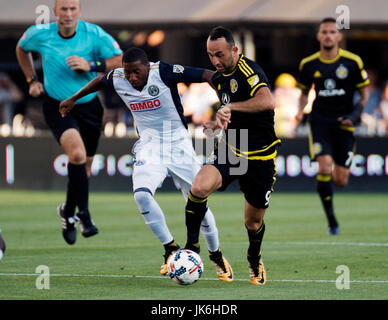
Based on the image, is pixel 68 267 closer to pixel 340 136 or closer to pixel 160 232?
pixel 160 232

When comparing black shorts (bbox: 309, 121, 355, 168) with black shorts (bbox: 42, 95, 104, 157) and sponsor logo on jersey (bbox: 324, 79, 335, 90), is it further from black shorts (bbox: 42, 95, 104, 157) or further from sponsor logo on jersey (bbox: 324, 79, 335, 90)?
black shorts (bbox: 42, 95, 104, 157)

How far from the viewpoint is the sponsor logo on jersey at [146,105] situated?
9.65 meters

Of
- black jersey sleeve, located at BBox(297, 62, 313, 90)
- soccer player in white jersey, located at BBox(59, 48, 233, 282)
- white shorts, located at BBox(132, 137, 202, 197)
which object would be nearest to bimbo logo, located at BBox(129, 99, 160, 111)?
soccer player in white jersey, located at BBox(59, 48, 233, 282)

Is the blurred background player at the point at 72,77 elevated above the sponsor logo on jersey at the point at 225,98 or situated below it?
above

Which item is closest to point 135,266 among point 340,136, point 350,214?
point 340,136

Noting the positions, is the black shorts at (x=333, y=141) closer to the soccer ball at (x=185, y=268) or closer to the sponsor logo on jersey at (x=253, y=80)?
the sponsor logo on jersey at (x=253, y=80)

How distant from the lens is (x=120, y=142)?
2069 cm

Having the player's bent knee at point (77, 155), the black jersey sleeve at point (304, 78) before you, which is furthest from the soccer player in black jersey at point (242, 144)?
the black jersey sleeve at point (304, 78)

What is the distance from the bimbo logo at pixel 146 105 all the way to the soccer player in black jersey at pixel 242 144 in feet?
2.48

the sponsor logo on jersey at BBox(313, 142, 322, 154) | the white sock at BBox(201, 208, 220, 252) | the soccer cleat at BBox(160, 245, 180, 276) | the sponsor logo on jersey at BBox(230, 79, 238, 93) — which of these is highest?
the sponsor logo on jersey at BBox(313, 142, 322, 154)

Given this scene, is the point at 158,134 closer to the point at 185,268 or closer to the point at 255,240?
the point at 255,240

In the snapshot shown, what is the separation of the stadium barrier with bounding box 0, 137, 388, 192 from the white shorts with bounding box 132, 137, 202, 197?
34.3 feet

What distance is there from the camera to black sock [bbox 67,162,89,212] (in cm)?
1132

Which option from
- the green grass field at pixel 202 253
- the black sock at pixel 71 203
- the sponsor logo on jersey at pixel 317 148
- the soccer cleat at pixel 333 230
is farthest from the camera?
the sponsor logo on jersey at pixel 317 148
